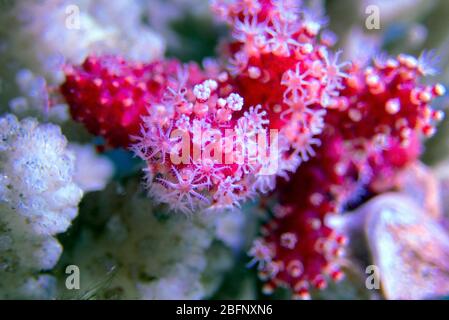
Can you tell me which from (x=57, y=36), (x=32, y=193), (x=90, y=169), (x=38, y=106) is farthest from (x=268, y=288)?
(x=57, y=36)

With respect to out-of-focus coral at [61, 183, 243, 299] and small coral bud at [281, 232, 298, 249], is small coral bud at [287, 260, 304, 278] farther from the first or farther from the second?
out-of-focus coral at [61, 183, 243, 299]

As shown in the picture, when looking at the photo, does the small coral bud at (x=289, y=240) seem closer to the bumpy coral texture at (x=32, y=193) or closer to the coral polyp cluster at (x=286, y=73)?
the coral polyp cluster at (x=286, y=73)

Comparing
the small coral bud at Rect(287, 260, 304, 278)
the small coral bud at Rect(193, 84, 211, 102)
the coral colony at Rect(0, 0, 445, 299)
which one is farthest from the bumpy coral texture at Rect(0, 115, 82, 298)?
the small coral bud at Rect(287, 260, 304, 278)

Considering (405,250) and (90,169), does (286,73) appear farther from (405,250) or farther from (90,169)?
(405,250)
